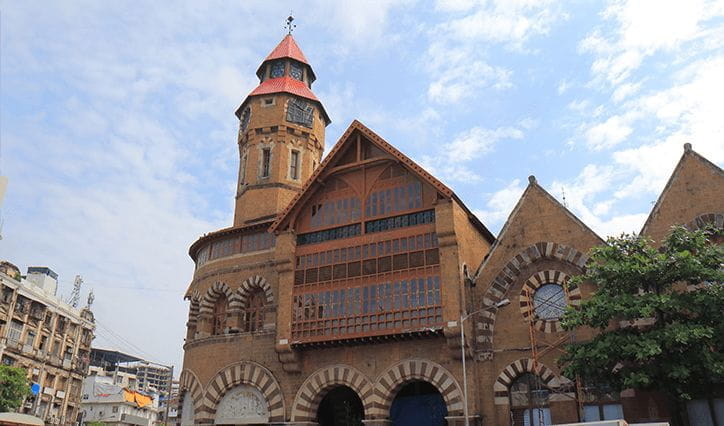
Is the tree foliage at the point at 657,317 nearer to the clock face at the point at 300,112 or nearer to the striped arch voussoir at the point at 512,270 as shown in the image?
the striped arch voussoir at the point at 512,270

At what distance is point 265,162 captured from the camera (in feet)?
136

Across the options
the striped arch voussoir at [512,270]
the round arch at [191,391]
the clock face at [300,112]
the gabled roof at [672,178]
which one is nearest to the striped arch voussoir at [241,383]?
the round arch at [191,391]

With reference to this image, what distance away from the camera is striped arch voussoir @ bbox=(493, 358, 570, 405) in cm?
2639

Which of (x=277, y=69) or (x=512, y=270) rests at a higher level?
(x=277, y=69)

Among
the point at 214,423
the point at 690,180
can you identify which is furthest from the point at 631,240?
the point at 214,423

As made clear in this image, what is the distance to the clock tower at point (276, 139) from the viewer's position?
4022 centimetres

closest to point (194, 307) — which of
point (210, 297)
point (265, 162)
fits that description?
point (210, 297)

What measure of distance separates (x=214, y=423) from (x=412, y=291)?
13.2 metres

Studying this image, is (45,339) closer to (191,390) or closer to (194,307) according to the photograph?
(194,307)

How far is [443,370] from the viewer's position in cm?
2748

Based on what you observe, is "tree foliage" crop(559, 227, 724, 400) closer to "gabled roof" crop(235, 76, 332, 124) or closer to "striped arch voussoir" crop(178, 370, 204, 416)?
"striped arch voussoir" crop(178, 370, 204, 416)

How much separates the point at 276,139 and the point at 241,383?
1682cm

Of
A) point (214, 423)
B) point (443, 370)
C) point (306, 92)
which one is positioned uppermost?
point (306, 92)

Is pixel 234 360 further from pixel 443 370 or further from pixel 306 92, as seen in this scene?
pixel 306 92
